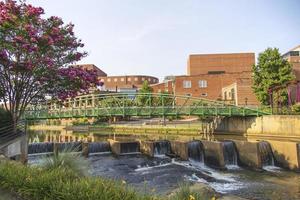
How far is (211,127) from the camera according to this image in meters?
46.6

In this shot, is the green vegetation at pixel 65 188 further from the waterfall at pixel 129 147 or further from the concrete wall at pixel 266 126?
the concrete wall at pixel 266 126

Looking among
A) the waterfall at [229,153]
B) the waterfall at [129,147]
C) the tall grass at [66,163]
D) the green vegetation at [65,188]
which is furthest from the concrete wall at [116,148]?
the green vegetation at [65,188]

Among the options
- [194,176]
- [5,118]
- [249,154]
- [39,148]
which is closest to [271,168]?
[249,154]

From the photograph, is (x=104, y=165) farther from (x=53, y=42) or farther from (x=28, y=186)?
(x=28, y=186)

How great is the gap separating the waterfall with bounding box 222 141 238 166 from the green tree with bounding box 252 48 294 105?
2201 centimetres

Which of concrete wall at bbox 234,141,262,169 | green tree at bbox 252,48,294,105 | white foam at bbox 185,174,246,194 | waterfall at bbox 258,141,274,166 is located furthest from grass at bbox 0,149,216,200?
green tree at bbox 252,48,294,105

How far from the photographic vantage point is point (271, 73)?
139ft

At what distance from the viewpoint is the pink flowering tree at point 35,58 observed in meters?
13.8

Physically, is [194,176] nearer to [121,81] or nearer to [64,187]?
[64,187]

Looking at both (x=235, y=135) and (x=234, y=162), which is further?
(x=235, y=135)

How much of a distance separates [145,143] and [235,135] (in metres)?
18.3

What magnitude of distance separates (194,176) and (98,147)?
11.3 meters

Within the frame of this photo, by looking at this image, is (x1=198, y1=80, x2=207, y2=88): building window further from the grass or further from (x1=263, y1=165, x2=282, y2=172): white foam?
the grass

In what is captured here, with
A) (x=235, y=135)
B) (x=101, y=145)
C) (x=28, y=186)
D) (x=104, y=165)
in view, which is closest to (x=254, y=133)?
(x=235, y=135)
